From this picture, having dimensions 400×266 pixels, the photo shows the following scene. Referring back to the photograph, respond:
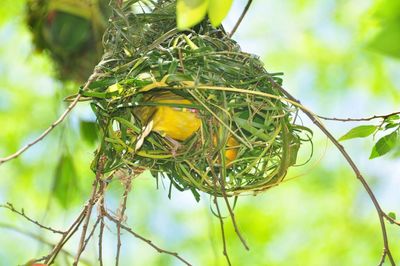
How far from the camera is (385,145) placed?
1025mm

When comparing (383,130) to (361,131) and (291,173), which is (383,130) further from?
(291,173)

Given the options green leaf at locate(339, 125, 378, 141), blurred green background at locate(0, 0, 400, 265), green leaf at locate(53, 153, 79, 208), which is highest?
blurred green background at locate(0, 0, 400, 265)

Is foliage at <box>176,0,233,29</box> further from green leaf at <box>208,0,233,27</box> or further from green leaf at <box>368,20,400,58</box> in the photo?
green leaf at <box>368,20,400,58</box>

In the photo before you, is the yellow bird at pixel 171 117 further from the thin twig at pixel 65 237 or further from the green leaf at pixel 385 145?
the green leaf at pixel 385 145

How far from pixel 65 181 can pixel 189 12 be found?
1164mm

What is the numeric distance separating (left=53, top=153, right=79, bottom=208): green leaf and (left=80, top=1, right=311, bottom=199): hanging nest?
58 cm

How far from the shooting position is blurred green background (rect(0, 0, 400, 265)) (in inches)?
117

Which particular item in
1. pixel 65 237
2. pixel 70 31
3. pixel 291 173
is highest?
pixel 291 173

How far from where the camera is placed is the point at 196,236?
10.6 ft

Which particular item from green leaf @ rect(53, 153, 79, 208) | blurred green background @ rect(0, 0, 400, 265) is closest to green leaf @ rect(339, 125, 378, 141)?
green leaf @ rect(53, 153, 79, 208)

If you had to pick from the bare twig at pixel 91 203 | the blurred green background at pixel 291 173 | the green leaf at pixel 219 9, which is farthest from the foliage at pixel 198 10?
the blurred green background at pixel 291 173

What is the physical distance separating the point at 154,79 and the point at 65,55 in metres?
0.86

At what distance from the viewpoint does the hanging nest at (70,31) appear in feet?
5.50

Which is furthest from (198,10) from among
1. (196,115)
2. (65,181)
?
(65,181)
